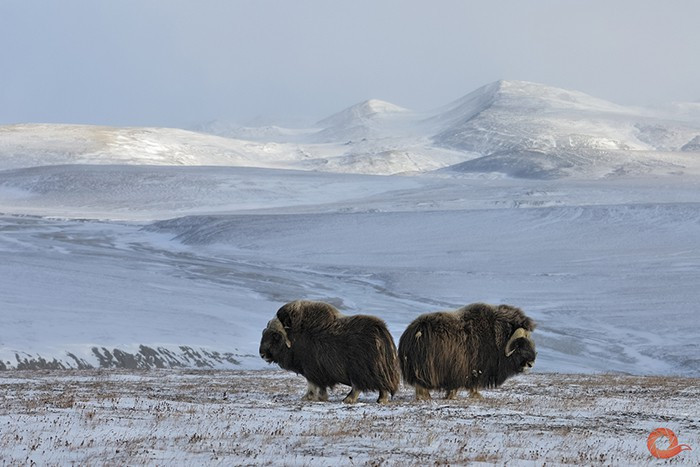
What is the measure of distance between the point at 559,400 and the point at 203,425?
6.10 meters

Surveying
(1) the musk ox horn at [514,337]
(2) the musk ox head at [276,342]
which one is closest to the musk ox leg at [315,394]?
(2) the musk ox head at [276,342]

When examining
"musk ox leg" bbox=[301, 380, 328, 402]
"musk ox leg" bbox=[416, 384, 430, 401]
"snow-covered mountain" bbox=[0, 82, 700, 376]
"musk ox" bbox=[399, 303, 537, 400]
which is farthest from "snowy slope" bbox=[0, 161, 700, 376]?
"musk ox" bbox=[399, 303, 537, 400]

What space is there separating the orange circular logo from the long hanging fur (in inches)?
168

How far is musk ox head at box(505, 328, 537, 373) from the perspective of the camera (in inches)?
568

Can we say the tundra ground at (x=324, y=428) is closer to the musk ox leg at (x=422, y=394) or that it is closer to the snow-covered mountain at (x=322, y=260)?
the musk ox leg at (x=422, y=394)

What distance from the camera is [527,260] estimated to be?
64875 mm

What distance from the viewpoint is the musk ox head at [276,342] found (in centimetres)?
1416

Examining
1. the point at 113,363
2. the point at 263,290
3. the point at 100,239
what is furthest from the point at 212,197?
the point at 113,363

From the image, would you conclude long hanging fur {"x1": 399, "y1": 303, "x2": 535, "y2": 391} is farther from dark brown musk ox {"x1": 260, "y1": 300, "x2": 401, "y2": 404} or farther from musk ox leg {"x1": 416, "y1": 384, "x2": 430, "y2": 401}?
dark brown musk ox {"x1": 260, "y1": 300, "x2": 401, "y2": 404}

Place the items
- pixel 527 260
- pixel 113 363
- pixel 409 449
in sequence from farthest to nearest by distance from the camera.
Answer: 1. pixel 527 260
2. pixel 113 363
3. pixel 409 449

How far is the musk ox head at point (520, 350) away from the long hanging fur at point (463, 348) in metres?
0.01

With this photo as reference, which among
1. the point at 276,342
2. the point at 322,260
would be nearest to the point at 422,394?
the point at 276,342

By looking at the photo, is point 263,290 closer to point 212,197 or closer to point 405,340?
point 405,340

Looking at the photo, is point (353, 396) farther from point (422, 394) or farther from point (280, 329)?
point (280, 329)
